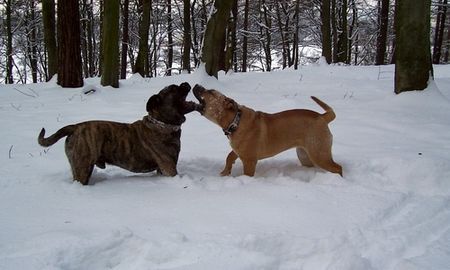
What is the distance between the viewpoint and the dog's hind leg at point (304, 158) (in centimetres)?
480

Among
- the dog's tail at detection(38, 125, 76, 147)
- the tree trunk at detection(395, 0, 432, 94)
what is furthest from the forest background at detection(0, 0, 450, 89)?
the dog's tail at detection(38, 125, 76, 147)

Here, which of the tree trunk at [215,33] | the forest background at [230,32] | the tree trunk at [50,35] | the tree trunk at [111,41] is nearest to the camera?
the tree trunk at [111,41]

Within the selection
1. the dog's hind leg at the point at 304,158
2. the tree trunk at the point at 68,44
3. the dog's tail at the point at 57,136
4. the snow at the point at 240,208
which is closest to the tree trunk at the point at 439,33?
the snow at the point at 240,208

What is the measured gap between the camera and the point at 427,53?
754 centimetres

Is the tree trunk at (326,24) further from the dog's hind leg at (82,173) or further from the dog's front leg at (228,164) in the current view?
the dog's hind leg at (82,173)

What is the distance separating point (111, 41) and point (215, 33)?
8.96ft

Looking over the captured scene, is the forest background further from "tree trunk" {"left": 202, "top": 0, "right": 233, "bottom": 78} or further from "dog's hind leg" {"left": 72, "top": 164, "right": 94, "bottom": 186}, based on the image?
"dog's hind leg" {"left": 72, "top": 164, "right": 94, "bottom": 186}

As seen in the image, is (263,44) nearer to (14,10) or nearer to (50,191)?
(14,10)

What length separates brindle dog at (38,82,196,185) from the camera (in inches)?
167

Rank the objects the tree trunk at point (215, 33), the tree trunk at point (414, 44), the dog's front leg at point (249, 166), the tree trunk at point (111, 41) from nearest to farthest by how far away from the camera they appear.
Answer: the dog's front leg at point (249, 166)
the tree trunk at point (414, 44)
the tree trunk at point (111, 41)
the tree trunk at point (215, 33)

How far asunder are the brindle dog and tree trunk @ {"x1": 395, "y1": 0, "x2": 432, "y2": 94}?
499cm

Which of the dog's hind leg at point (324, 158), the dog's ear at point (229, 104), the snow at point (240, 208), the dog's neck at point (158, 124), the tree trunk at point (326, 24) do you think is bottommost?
the snow at point (240, 208)

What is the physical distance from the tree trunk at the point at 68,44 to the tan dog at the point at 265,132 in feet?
23.4

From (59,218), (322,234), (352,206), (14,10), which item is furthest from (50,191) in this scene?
(14,10)
